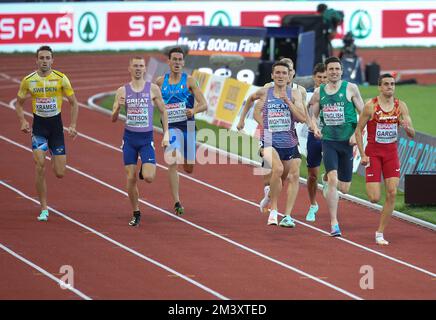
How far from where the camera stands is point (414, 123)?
2309 cm

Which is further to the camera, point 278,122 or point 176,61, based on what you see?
point 176,61

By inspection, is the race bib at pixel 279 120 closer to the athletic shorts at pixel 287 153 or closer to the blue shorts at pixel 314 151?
the athletic shorts at pixel 287 153

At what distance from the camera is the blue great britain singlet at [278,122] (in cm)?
1512

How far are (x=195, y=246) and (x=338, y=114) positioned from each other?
2353 millimetres

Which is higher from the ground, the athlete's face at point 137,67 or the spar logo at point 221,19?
the athlete's face at point 137,67

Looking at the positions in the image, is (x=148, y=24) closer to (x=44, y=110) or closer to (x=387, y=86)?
(x=44, y=110)

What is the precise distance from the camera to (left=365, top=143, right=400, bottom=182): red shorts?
14.2 metres

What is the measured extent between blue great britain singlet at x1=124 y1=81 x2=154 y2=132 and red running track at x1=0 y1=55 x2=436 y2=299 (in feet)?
4.05

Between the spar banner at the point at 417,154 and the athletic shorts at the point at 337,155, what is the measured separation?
1988mm

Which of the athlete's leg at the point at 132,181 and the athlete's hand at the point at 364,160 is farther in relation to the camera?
the athlete's leg at the point at 132,181

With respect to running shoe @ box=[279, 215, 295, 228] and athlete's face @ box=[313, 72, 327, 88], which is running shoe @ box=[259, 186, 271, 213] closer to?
running shoe @ box=[279, 215, 295, 228]

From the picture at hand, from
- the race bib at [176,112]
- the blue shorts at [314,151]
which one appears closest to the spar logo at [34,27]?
the race bib at [176,112]

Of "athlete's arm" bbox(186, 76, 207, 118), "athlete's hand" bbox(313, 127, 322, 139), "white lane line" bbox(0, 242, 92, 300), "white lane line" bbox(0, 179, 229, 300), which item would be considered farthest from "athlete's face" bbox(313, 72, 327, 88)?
"white lane line" bbox(0, 242, 92, 300)

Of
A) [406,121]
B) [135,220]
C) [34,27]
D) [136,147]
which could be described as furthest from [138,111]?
[34,27]
